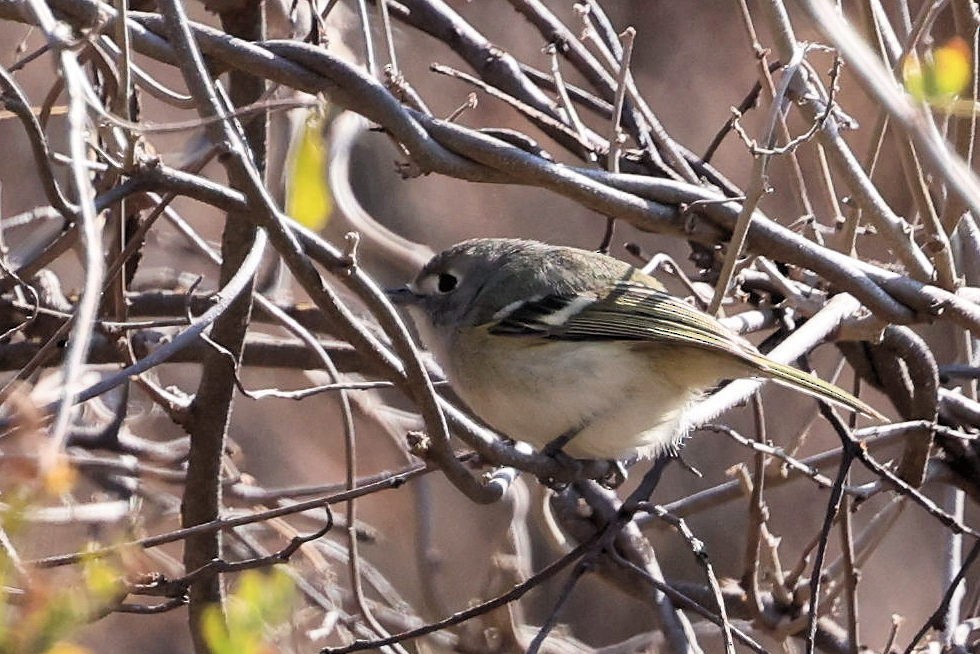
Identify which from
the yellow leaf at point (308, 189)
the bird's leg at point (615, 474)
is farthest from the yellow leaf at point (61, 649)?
the bird's leg at point (615, 474)

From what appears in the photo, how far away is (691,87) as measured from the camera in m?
5.62

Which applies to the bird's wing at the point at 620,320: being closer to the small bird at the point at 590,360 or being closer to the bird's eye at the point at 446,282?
the small bird at the point at 590,360

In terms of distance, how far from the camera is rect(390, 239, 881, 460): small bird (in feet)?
8.56

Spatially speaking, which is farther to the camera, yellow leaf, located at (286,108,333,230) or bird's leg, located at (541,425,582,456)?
bird's leg, located at (541,425,582,456)

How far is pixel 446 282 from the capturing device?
303cm

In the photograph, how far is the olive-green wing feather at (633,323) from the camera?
8.24 ft

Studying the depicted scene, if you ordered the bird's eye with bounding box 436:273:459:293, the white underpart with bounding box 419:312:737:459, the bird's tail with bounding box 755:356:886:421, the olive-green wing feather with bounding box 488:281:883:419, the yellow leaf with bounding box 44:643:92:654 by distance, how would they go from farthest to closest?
the bird's eye with bounding box 436:273:459:293 < the white underpart with bounding box 419:312:737:459 < the olive-green wing feather with bounding box 488:281:883:419 < the bird's tail with bounding box 755:356:886:421 < the yellow leaf with bounding box 44:643:92:654

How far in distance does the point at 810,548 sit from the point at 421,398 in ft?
4.56

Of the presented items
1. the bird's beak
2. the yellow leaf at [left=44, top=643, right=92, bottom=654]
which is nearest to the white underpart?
the bird's beak

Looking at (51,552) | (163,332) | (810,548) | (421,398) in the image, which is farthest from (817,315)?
(51,552)

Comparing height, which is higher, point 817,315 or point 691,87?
point 691,87

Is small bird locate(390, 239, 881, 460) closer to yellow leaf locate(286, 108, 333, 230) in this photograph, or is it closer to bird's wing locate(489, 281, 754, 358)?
bird's wing locate(489, 281, 754, 358)

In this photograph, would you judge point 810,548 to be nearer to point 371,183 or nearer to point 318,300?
point 318,300

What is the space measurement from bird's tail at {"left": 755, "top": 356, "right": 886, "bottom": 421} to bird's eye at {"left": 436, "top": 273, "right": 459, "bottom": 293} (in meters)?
0.88
